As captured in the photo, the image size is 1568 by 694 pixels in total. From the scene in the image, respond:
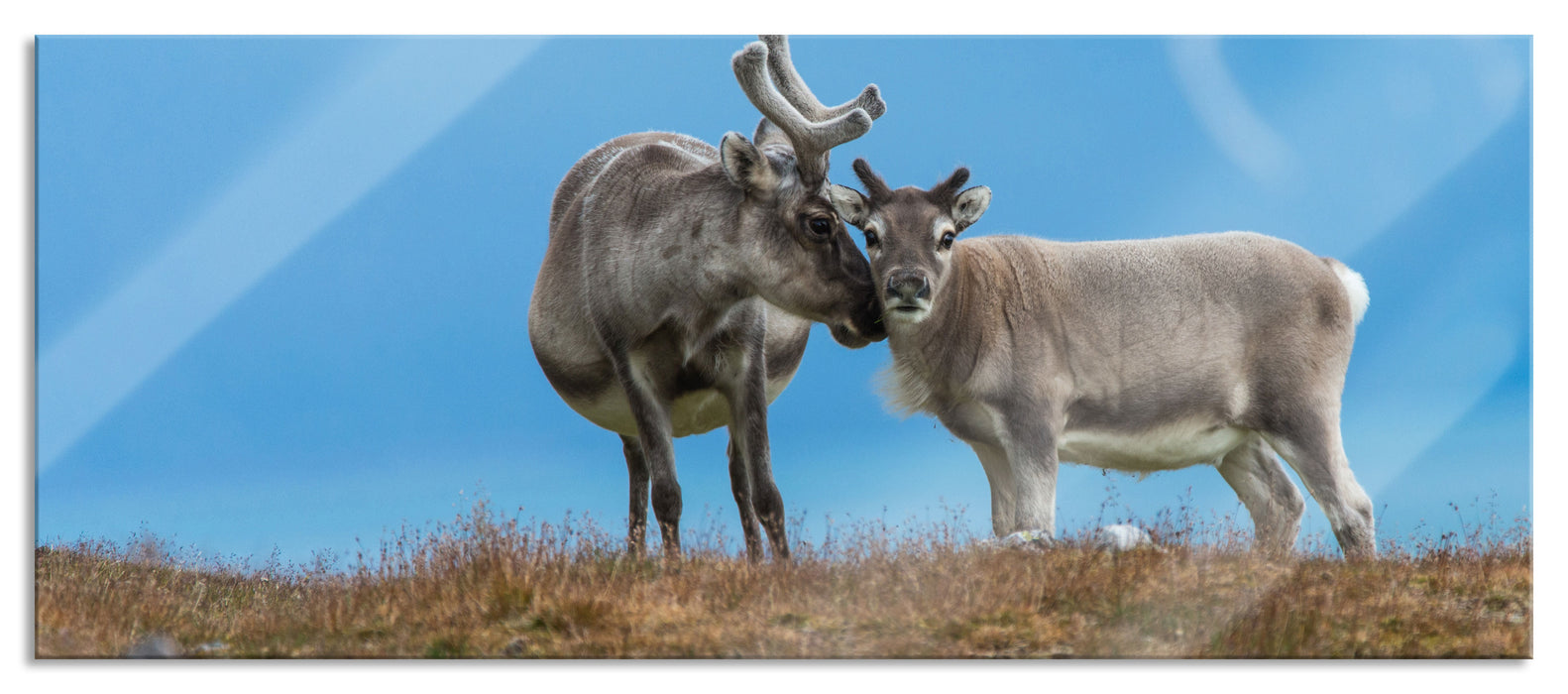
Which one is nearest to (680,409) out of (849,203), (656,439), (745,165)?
(656,439)

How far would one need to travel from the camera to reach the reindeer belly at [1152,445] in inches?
300

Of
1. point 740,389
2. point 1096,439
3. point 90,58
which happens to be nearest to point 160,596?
point 90,58

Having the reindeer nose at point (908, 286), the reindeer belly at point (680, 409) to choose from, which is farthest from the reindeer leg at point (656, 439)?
the reindeer nose at point (908, 286)

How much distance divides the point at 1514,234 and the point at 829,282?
11.6ft

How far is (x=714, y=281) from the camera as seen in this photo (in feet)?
24.6

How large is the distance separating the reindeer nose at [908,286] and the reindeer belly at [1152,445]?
1.30 m

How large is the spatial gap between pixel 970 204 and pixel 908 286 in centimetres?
74

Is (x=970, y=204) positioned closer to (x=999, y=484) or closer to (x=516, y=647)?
(x=999, y=484)

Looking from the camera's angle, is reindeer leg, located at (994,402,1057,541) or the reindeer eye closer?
reindeer leg, located at (994,402,1057,541)

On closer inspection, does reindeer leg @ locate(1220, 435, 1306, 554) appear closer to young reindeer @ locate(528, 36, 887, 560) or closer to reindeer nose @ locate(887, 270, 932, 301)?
young reindeer @ locate(528, 36, 887, 560)

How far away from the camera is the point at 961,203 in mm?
7234

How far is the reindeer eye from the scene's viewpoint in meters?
7.30

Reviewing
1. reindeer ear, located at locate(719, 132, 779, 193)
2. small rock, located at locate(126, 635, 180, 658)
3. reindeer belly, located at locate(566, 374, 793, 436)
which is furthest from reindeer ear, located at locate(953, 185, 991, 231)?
small rock, located at locate(126, 635, 180, 658)

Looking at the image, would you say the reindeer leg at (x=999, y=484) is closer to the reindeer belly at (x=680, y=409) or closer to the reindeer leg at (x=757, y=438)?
the reindeer leg at (x=757, y=438)
